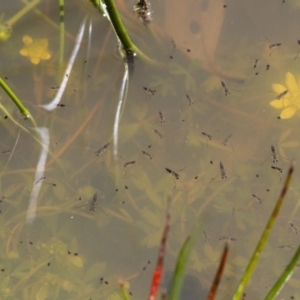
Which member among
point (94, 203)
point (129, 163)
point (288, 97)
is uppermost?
point (288, 97)

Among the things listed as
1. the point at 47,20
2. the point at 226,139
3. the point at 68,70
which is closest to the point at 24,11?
the point at 47,20

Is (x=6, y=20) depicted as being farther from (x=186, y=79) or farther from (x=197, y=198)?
(x=197, y=198)

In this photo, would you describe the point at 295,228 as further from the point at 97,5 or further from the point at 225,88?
the point at 97,5

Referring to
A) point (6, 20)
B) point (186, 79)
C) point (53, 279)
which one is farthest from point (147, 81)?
point (53, 279)

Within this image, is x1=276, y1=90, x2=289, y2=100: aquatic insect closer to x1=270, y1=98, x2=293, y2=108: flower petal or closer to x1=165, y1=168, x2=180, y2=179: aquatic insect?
x1=270, y1=98, x2=293, y2=108: flower petal

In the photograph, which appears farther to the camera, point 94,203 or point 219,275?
point 94,203

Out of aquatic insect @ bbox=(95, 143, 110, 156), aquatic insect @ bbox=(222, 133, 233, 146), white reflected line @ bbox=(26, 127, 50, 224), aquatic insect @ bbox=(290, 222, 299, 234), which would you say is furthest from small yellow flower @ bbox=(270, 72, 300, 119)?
white reflected line @ bbox=(26, 127, 50, 224)
